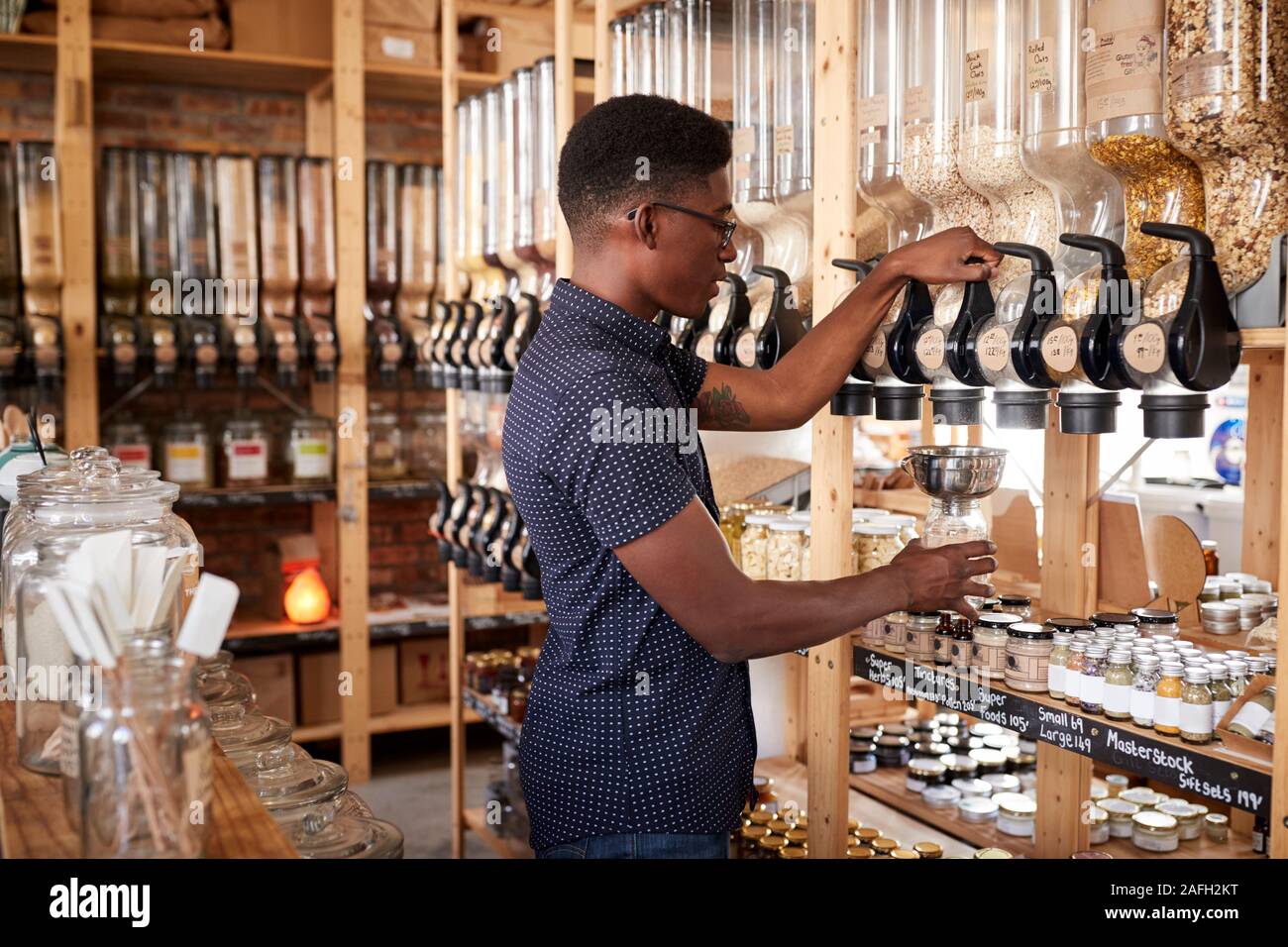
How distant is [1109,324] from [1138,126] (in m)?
0.25

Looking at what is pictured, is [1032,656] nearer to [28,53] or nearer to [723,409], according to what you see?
[723,409]

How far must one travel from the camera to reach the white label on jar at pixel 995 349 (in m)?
1.57

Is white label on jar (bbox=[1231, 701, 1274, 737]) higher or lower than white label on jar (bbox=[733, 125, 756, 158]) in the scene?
lower

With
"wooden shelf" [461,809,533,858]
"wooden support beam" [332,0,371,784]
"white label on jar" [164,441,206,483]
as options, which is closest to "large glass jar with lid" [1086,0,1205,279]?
"wooden shelf" [461,809,533,858]

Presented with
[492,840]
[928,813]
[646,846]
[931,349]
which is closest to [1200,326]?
[931,349]

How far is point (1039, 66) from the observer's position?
5.44ft

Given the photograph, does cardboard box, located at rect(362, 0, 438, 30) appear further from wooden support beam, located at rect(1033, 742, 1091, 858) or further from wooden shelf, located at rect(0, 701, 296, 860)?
wooden shelf, located at rect(0, 701, 296, 860)

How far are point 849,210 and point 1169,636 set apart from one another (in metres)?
0.79

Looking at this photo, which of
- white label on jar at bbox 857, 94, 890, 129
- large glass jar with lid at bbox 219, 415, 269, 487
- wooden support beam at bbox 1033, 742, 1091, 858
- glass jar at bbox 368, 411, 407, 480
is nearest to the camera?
white label on jar at bbox 857, 94, 890, 129

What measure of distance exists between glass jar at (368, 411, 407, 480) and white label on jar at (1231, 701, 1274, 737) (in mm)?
3767

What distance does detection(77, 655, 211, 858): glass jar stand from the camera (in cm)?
96

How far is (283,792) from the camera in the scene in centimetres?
138
